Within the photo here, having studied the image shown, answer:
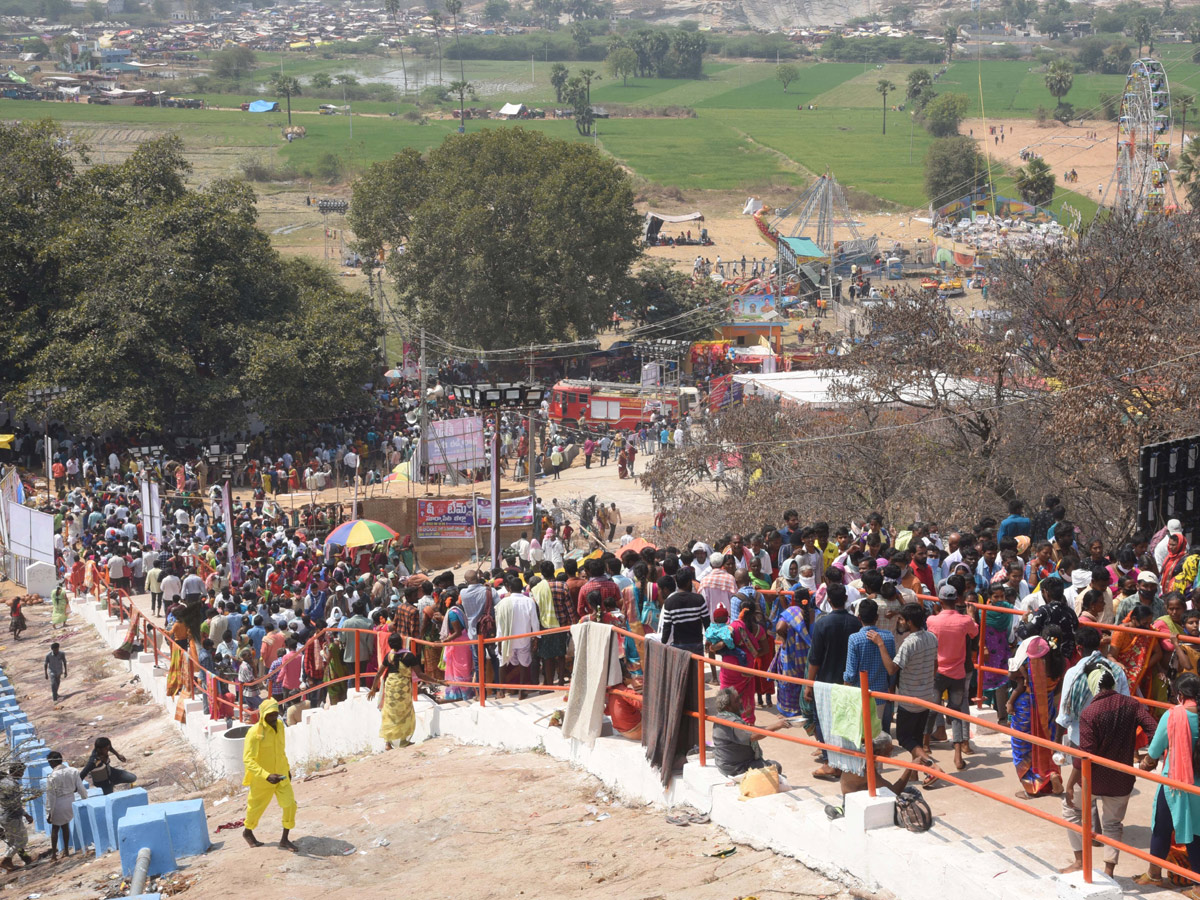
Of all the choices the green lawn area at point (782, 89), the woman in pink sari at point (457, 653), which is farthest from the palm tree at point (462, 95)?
the woman in pink sari at point (457, 653)

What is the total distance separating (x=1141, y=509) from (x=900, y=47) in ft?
577

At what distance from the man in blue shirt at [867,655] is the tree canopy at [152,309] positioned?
31.7 metres

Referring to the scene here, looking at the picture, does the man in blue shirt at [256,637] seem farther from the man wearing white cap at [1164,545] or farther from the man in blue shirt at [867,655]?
the man wearing white cap at [1164,545]

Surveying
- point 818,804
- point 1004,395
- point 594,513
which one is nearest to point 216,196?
point 594,513

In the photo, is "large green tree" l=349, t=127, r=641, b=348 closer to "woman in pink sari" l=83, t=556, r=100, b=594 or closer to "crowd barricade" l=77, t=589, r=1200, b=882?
"woman in pink sari" l=83, t=556, r=100, b=594

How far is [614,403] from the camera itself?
142 ft

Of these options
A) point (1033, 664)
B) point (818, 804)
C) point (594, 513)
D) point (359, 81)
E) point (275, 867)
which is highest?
point (359, 81)

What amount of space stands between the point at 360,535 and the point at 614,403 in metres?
20.4

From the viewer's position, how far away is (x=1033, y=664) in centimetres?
782

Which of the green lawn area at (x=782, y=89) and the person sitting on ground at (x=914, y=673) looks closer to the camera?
the person sitting on ground at (x=914, y=673)

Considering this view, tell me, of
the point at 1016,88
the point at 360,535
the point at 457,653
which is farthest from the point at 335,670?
the point at 1016,88

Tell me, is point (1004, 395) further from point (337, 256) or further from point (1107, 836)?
point (337, 256)

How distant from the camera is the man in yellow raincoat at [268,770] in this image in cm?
1022

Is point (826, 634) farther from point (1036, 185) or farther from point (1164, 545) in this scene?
point (1036, 185)
